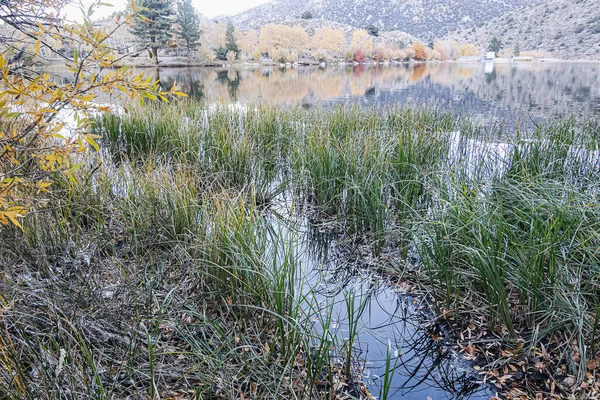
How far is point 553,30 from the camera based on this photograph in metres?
53.8

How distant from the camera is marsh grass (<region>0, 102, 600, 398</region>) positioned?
1621 millimetres

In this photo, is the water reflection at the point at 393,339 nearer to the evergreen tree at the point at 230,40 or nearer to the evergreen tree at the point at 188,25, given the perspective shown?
the evergreen tree at the point at 188,25

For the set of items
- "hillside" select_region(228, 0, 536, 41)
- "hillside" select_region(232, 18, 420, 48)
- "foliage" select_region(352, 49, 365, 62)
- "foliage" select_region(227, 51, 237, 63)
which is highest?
"hillside" select_region(228, 0, 536, 41)

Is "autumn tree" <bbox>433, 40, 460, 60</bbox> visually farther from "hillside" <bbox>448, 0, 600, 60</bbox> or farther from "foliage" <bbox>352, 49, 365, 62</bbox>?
"foliage" <bbox>352, 49, 365, 62</bbox>

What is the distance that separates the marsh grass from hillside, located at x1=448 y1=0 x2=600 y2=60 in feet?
161

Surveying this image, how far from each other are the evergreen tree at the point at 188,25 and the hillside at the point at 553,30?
4059cm

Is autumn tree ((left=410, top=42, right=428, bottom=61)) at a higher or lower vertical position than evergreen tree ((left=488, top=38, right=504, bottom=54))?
lower

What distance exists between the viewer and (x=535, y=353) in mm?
1903

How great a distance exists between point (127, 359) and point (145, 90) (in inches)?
44.3

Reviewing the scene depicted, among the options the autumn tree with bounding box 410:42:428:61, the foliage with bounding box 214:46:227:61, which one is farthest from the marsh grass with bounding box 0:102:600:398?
the autumn tree with bounding box 410:42:428:61

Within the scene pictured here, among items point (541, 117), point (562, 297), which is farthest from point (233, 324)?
point (541, 117)

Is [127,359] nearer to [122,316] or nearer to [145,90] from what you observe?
[122,316]

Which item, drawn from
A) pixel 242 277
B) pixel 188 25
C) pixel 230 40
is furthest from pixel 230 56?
pixel 242 277

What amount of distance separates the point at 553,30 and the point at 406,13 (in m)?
44.3
